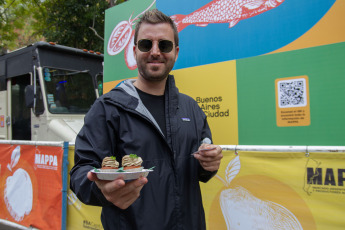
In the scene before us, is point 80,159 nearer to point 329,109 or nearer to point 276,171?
point 276,171

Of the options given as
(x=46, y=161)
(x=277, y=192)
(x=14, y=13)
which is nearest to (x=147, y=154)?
(x=277, y=192)

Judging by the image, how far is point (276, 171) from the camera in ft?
7.77

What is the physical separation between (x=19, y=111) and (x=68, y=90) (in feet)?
4.33

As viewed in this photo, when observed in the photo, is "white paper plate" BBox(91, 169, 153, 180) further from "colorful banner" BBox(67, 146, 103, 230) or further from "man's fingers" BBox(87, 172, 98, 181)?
"colorful banner" BBox(67, 146, 103, 230)

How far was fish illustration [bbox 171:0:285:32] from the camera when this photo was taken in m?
2.82

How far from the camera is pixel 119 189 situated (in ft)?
3.89

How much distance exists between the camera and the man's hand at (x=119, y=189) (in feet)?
3.81

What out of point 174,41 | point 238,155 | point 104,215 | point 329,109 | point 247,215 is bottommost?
point 247,215

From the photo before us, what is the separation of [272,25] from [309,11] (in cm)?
33

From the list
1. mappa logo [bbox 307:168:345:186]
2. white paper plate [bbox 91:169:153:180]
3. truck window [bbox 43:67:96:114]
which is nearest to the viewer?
white paper plate [bbox 91:169:153:180]

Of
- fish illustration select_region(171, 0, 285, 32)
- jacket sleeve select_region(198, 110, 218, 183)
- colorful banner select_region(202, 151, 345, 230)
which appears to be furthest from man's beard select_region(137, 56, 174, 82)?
fish illustration select_region(171, 0, 285, 32)

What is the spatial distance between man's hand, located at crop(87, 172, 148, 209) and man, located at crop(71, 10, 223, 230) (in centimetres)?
9

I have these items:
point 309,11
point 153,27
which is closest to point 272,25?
point 309,11

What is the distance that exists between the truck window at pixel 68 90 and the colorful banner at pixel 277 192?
458 centimetres
